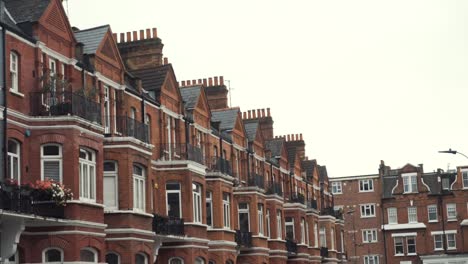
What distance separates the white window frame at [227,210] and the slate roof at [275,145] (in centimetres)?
1903

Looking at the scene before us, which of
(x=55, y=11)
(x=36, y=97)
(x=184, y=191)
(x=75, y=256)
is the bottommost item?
(x=75, y=256)

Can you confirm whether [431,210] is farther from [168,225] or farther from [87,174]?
[87,174]

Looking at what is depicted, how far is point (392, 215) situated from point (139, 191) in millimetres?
62626

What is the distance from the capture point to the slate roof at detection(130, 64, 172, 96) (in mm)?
41394

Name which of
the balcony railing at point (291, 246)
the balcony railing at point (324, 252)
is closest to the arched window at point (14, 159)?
the balcony railing at point (291, 246)

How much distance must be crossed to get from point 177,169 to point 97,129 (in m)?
9.48

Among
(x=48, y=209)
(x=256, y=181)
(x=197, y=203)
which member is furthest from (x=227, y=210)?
(x=48, y=209)

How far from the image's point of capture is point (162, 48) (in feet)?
145

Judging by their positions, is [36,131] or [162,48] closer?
[36,131]

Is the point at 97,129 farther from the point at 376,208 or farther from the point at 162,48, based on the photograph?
the point at 376,208

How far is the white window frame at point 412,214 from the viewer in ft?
300

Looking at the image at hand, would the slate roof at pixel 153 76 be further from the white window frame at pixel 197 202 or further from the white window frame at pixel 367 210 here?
the white window frame at pixel 367 210

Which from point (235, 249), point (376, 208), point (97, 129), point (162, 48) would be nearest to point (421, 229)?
point (376, 208)

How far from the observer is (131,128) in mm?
35188
